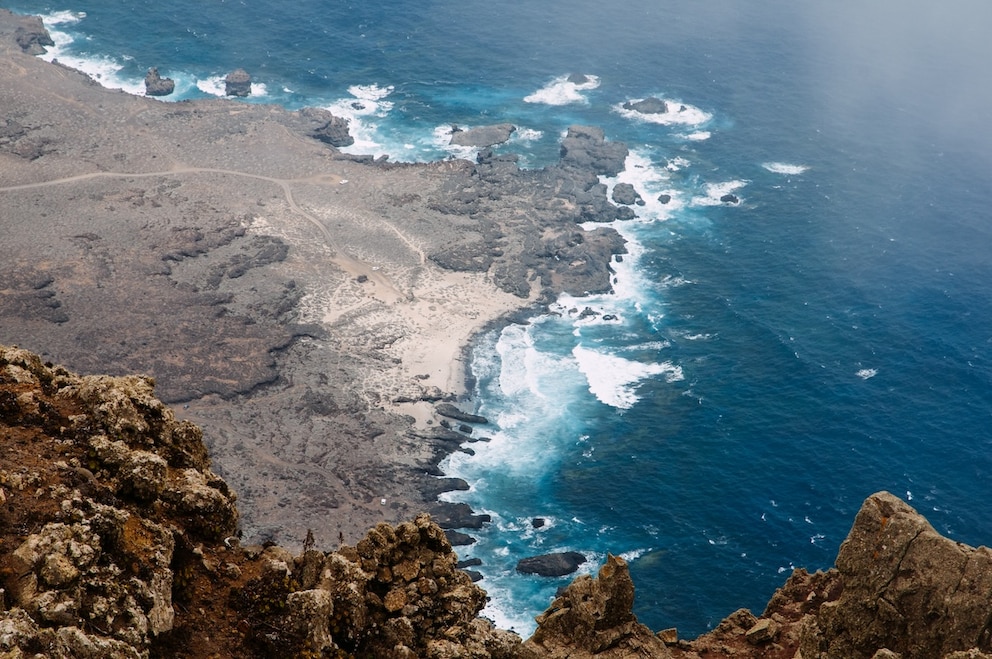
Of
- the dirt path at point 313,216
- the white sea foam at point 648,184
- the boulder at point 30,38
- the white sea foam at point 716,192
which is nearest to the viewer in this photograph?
the dirt path at point 313,216

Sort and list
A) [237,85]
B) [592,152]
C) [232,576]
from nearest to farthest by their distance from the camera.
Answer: [232,576] → [592,152] → [237,85]

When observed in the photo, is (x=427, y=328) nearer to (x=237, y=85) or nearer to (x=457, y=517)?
(x=457, y=517)

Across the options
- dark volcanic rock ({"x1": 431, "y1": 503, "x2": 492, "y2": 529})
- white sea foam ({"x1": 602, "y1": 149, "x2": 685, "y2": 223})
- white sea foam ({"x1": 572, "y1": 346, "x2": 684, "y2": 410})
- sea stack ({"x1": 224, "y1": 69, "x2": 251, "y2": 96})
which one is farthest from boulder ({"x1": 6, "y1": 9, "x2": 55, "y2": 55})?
dark volcanic rock ({"x1": 431, "y1": 503, "x2": 492, "y2": 529})

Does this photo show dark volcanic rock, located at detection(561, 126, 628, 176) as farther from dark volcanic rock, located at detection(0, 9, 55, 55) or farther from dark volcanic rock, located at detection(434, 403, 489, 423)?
dark volcanic rock, located at detection(0, 9, 55, 55)

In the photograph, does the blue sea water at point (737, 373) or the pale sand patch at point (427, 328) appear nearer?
the blue sea water at point (737, 373)

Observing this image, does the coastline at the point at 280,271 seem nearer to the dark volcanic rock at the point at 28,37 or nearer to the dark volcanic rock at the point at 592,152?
the dark volcanic rock at the point at 592,152

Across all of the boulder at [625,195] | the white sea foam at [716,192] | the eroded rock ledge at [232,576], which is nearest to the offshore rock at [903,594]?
the eroded rock ledge at [232,576]

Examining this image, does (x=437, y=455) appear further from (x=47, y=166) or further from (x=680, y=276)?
(x=47, y=166)

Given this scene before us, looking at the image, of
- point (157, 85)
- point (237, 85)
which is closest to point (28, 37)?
point (157, 85)
